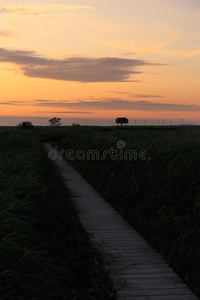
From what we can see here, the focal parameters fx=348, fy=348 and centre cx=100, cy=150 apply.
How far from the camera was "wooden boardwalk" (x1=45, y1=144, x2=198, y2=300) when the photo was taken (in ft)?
12.7

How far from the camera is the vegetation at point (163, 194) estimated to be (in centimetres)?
537

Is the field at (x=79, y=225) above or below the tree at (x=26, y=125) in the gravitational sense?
below

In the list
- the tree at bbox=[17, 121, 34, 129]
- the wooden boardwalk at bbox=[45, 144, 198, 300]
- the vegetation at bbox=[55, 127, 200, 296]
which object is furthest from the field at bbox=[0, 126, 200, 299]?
the tree at bbox=[17, 121, 34, 129]

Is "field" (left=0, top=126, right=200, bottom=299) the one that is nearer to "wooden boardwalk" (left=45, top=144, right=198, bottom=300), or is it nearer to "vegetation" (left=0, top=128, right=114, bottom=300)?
"vegetation" (left=0, top=128, right=114, bottom=300)

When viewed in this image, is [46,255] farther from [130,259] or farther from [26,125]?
[26,125]

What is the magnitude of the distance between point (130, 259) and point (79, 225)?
1.73 m

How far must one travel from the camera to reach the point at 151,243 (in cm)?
564

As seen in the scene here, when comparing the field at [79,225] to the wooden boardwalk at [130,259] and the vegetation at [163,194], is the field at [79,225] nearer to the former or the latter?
the vegetation at [163,194]

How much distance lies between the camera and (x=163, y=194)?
25.5 ft

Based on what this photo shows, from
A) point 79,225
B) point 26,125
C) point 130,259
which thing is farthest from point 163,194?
point 26,125

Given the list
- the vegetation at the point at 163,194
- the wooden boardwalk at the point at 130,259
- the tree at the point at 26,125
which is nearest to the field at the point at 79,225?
the vegetation at the point at 163,194

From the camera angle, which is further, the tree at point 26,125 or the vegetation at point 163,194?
the tree at point 26,125

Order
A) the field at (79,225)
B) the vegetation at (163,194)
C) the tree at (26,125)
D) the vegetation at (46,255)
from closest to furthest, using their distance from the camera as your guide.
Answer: the vegetation at (46,255) < the field at (79,225) < the vegetation at (163,194) < the tree at (26,125)

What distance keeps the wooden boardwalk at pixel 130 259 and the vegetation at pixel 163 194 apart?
0.22 m
